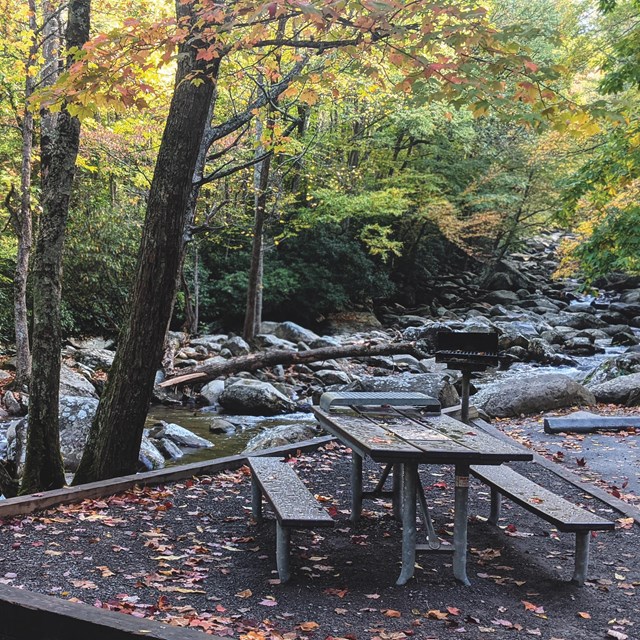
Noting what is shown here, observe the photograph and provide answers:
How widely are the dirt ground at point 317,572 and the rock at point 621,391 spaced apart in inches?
242

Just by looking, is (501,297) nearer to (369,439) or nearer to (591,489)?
(591,489)

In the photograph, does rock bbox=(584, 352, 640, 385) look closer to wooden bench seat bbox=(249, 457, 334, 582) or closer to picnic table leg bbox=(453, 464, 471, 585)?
wooden bench seat bbox=(249, 457, 334, 582)

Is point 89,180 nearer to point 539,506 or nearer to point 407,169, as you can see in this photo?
point 407,169

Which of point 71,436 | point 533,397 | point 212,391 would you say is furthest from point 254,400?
point 533,397

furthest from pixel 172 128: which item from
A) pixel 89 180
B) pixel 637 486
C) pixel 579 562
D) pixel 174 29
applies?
pixel 89 180

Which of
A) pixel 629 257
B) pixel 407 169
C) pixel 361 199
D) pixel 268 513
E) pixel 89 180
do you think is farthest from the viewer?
pixel 407 169

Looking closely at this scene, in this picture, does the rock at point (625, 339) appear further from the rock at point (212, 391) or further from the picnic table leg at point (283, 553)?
the picnic table leg at point (283, 553)

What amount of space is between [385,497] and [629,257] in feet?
24.2

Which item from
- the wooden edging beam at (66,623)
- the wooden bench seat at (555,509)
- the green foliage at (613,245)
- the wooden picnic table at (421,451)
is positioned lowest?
the wooden edging beam at (66,623)

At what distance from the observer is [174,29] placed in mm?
5547

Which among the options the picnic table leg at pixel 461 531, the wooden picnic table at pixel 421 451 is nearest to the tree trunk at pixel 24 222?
the wooden picnic table at pixel 421 451

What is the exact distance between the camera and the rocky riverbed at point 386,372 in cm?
962

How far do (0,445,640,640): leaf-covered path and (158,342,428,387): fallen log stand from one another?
8440mm

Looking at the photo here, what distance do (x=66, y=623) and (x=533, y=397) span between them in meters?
9.18
